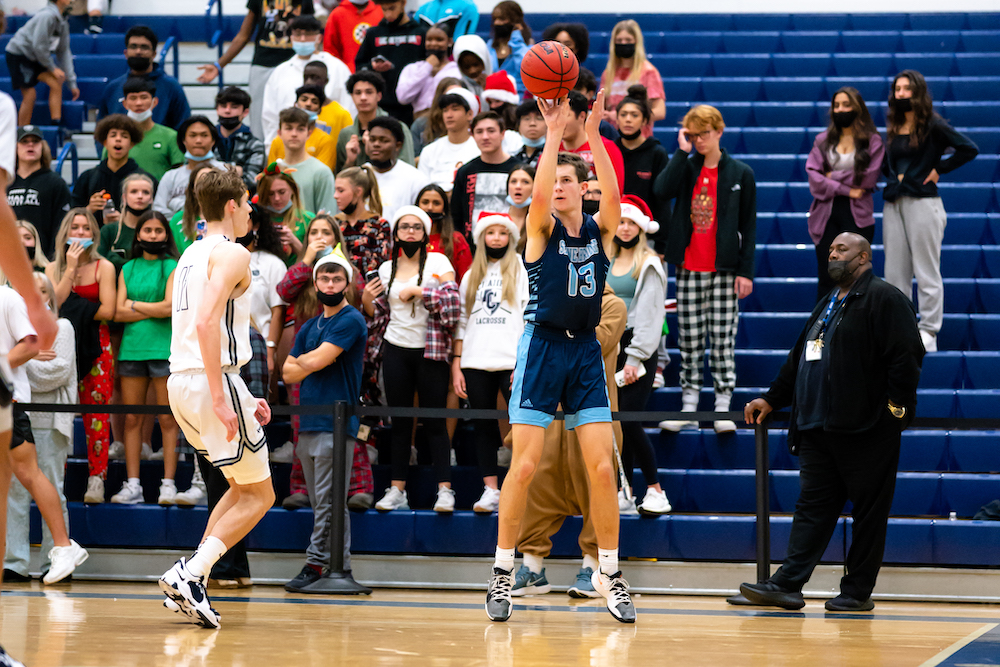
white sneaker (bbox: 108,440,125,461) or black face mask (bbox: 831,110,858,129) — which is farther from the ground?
black face mask (bbox: 831,110,858,129)

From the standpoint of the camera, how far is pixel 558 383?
5.04m

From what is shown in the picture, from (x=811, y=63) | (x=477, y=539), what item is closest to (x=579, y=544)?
(x=477, y=539)

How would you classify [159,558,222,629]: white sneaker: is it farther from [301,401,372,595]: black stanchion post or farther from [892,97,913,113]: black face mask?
[892,97,913,113]: black face mask

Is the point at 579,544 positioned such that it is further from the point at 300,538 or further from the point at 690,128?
the point at 690,128

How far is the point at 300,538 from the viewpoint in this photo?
22.4ft

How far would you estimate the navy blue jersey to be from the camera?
505 cm

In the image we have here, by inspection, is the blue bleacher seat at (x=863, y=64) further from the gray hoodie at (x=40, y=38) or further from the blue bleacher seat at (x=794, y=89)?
the gray hoodie at (x=40, y=38)

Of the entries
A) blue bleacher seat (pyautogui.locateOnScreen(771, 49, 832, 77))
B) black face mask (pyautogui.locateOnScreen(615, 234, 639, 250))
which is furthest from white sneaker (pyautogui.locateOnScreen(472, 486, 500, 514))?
blue bleacher seat (pyautogui.locateOnScreen(771, 49, 832, 77))

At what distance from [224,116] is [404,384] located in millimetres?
3305

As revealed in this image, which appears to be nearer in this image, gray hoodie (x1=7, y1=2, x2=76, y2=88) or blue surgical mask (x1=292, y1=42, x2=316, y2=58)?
blue surgical mask (x1=292, y1=42, x2=316, y2=58)

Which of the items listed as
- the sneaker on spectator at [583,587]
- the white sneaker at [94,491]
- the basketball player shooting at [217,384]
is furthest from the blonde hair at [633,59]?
the basketball player shooting at [217,384]

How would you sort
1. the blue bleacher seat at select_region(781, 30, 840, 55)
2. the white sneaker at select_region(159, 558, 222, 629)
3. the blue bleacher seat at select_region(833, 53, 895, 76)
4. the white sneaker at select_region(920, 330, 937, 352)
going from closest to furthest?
the white sneaker at select_region(159, 558, 222, 629) → the white sneaker at select_region(920, 330, 937, 352) → the blue bleacher seat at select_region(833, 53, 895, 76) → the blue bleacher seat at select_region(781, 30, 840, 55)

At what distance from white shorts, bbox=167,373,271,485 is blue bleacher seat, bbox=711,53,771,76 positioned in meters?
9.25

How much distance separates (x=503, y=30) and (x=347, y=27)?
183 cm
